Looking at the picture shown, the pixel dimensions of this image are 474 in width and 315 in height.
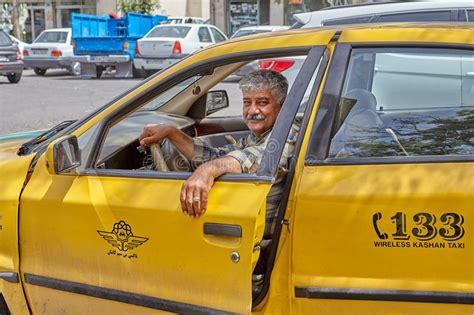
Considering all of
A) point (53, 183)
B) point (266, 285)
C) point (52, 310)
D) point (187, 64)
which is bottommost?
point (52, 310)

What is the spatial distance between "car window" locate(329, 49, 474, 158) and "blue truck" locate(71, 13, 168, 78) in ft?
56.4

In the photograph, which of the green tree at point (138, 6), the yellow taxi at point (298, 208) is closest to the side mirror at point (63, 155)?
the yellow taxi at point (298, 208)

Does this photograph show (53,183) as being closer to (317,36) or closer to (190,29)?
(317,36)

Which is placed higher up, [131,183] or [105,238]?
[131,183]

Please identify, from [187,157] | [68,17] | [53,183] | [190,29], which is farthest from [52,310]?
[68,17]

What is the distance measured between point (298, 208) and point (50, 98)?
1330 cm

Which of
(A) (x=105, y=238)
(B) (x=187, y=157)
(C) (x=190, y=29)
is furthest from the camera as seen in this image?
(C) (x=190, y=29)

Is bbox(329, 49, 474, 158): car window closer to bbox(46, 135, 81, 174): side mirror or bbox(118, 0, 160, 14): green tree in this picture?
bbox(46, 135, 81, 174): side mirror

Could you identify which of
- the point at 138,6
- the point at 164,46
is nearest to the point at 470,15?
the point at 164,46

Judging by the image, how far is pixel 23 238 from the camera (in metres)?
2.69

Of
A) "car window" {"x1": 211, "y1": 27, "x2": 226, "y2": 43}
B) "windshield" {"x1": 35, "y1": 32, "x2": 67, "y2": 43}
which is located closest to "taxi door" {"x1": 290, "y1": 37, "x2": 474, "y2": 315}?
"car window" {"x1": 211, "y1": 27, "x2": 226, "y2": 43}

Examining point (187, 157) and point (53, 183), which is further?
point (187, 157)

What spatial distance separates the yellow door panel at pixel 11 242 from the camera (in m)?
2.70

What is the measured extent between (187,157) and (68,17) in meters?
32.5
